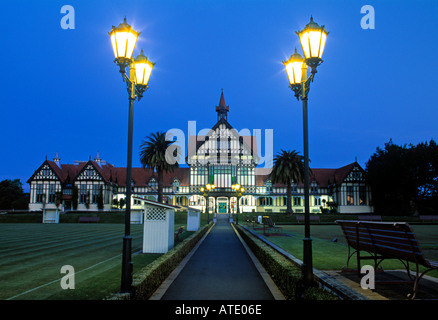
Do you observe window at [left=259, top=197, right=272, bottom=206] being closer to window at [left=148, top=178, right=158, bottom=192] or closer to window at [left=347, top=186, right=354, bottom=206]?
window at [left=347, top=186, right=354, bottom=206]

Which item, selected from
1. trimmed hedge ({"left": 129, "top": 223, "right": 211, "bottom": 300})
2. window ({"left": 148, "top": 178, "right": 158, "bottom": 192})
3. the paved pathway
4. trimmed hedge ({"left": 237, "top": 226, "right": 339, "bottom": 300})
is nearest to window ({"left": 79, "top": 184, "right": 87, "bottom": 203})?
window ({"left": 148, "top": 178, "right": 158, "bottom": 192})

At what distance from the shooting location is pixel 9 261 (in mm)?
11414

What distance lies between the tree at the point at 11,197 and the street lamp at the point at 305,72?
7575 cm

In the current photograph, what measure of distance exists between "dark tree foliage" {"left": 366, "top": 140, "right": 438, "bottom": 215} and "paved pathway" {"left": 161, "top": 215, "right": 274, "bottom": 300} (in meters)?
50.4

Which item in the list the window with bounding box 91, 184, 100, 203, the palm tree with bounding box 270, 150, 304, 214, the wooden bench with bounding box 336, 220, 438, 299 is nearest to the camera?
the wooden bench with bounding box 336, 220, 438, 299

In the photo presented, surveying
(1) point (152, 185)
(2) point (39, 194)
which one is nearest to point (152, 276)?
(1) point (152, 185)

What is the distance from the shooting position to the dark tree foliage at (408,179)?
51.9 m

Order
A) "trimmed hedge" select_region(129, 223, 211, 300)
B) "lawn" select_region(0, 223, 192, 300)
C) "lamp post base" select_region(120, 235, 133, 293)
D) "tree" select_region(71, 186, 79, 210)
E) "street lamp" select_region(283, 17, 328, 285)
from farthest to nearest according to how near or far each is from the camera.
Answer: "tree" select_region(71, 186, 79, 210), "lawn" select_region(0, 223, 192, 300), "trimmed hedge" select_region(129, 223, 211, 300), "street lamp" select_region(283, 17, 328, 285), "lamp post base" select_region(120, 235, 133, 293)

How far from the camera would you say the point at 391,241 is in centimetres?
532

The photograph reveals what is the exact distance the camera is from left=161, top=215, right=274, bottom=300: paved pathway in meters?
6.76

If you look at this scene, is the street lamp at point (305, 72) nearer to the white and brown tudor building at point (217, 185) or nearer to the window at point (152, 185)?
the white and brown tudor building at point (217, 185)

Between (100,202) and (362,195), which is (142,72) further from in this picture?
(362,195)
